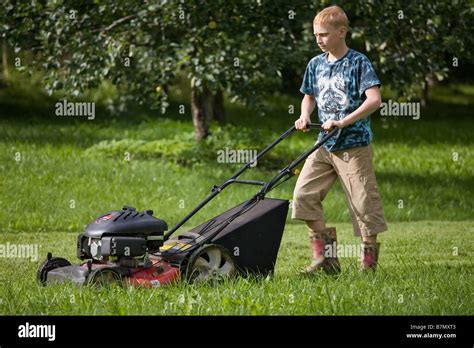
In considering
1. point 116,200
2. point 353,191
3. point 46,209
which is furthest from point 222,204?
point 353,191

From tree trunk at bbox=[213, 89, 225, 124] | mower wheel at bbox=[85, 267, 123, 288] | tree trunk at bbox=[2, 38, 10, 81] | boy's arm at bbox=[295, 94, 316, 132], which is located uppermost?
tree trunk at bbox=[2, 38, 10, 81]

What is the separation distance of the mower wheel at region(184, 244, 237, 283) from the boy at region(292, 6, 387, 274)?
73cm

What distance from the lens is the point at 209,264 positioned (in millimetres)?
6336

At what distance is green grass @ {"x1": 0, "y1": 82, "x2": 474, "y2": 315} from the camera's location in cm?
566

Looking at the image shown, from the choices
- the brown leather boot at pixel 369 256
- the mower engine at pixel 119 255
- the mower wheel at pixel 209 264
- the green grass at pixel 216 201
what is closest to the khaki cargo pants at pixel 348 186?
the brown leather boot at pixel 369 256

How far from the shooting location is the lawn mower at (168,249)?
595 cm

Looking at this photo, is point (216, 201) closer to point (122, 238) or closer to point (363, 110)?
point (363, 110)

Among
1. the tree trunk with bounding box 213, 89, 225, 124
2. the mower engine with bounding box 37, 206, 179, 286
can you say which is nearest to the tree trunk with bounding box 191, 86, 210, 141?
the tree trunk with bounding box 213, 89, 225, 124

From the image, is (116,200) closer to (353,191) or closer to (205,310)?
(353,191)

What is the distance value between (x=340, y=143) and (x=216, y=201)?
470cm

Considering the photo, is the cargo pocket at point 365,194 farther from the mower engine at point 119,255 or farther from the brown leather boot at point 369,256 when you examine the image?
the mower engine at point 119,255

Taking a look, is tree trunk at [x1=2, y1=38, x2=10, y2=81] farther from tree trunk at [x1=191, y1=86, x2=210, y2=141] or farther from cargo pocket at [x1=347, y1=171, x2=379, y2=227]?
cargo pocket at [x1=347, y1=171, x2=379, y2=227]

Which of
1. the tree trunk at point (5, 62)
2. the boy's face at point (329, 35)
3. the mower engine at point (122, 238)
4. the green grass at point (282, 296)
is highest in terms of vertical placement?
the tree trunk at point (5, 62)

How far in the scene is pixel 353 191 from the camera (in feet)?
22.0
